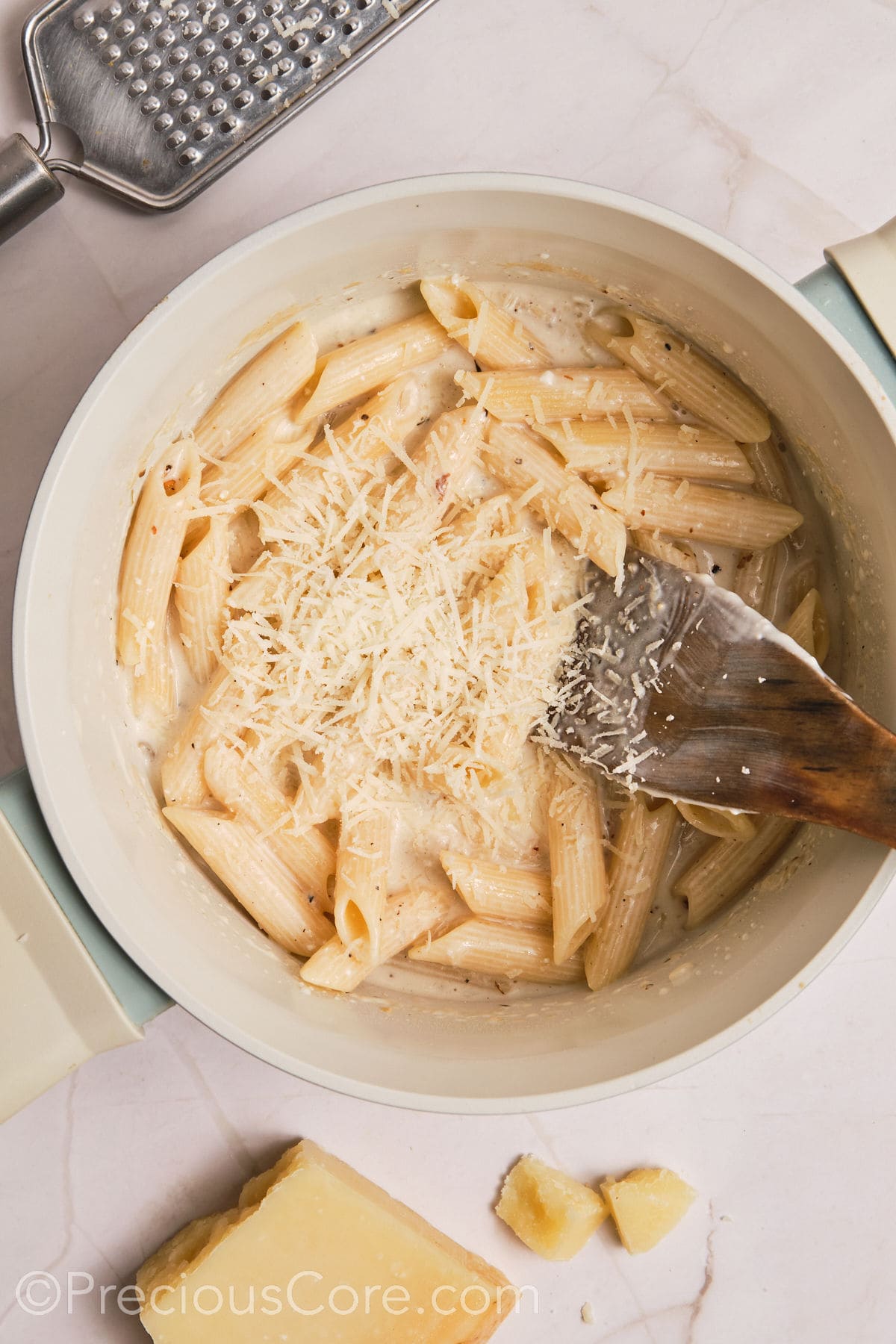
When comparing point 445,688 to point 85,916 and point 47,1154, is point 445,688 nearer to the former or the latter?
point 85,916

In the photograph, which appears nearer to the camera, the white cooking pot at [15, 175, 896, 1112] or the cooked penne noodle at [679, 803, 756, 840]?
the white cooking pot at [15, 175, 896, 1112]

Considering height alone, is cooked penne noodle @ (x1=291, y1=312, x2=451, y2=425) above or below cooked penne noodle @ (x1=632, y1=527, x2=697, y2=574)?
above

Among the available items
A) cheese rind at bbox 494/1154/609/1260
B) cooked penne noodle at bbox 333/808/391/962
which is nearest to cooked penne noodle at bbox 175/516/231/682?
cooked penne noodle at bbox 333/808/391/962

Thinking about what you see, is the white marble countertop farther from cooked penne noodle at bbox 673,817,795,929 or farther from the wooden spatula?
the wooden spatula

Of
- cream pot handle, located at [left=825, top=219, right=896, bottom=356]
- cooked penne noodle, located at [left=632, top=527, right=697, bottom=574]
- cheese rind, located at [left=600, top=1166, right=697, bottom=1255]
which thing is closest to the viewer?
cream pot handle, located at [left=825, top=219, right=896, bottom=356]

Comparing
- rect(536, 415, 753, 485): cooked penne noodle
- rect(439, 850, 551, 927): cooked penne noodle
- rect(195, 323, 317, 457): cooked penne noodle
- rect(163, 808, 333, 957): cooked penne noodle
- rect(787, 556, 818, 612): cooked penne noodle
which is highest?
rect(195, 323, 317, 457): cooked penne noodle

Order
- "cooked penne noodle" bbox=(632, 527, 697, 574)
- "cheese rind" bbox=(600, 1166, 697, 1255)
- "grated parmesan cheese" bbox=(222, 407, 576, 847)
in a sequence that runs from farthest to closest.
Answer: "cheese rind" bbox=(600, 1166, 697, 1255) < "cooked penne noodle" bbox=(632, 527, 697, 574) < "grated parmesan cheese" bbox=(222, 407, 576, 847)
